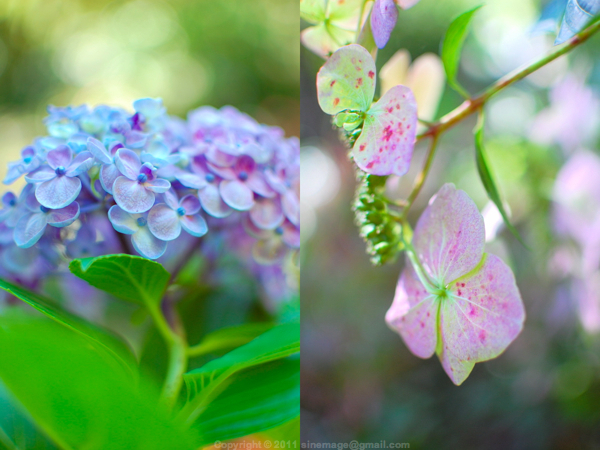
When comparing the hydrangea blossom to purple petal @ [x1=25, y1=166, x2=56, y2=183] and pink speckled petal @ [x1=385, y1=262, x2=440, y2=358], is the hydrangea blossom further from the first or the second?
purple petal @ [x1=25, y1=166, x2=56, y2=183]

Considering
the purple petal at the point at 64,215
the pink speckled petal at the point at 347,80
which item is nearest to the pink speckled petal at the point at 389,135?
the pink speckled petal at the point at 347,80

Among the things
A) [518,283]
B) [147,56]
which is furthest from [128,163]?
[147,56]

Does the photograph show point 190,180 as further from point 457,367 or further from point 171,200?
point 457,367

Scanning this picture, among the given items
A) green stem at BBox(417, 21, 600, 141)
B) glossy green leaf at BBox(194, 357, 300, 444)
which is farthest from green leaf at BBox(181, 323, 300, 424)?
green stem at BBox(417, 21, 600, 141)

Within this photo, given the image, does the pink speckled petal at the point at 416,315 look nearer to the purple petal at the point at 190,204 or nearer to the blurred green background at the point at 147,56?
the purple petal at the point at 190,204

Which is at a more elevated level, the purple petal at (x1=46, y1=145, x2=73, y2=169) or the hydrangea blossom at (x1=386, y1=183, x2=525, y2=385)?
the purple petal at (x1=46, y1=145, x2=73, y2=169)

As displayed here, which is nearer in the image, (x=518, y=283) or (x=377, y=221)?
(x=377, y=221)
